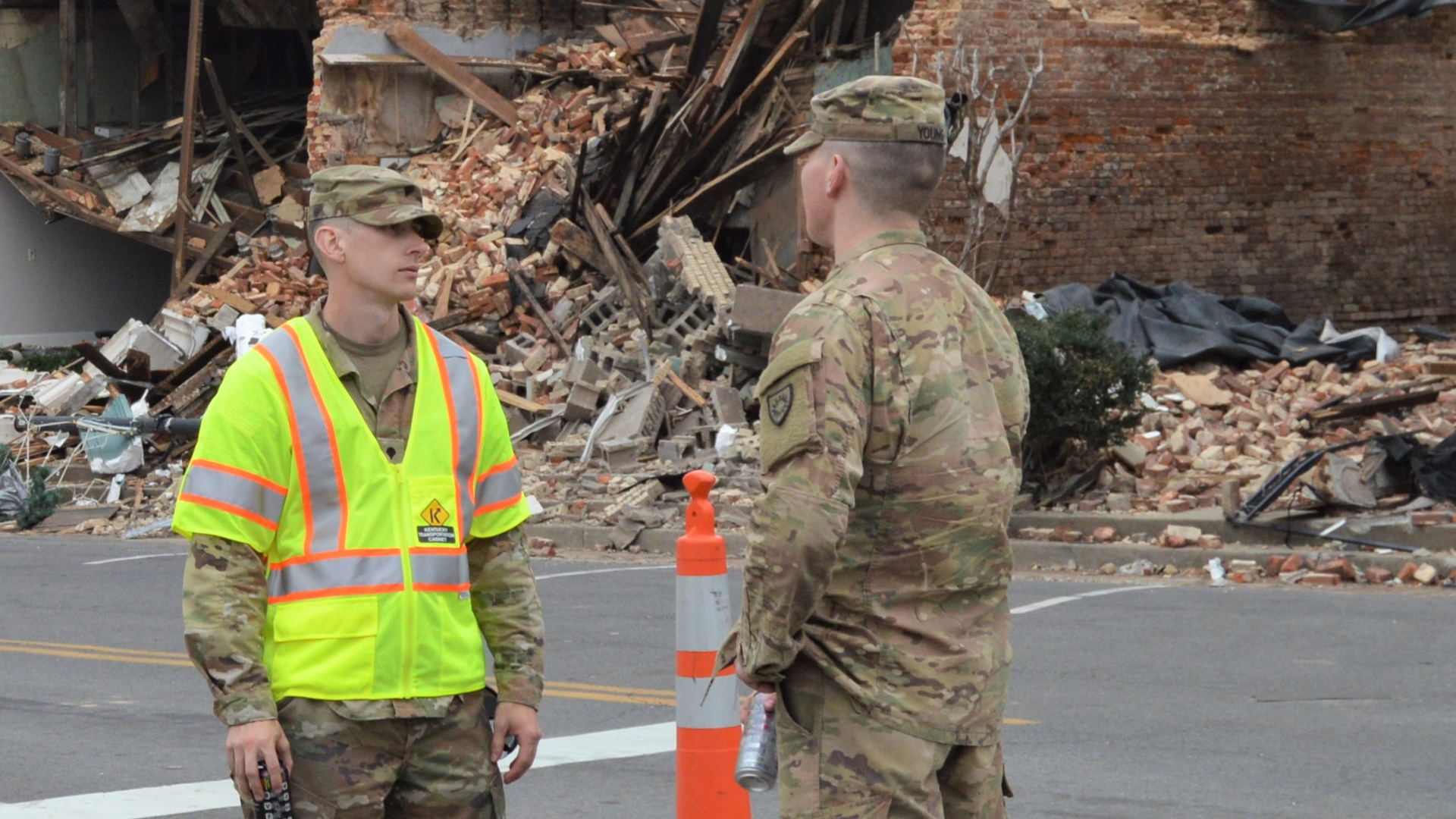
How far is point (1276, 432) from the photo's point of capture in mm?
15812

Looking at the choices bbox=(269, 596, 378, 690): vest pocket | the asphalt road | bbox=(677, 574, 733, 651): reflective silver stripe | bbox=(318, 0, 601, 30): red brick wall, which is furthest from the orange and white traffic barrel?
bbox=(318, 0, 601, 30): red brick wall

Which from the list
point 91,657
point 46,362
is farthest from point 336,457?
point 46,362

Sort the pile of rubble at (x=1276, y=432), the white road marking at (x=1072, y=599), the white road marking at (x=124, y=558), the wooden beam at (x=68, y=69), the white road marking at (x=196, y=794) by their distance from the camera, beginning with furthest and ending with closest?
the wooden beam at (x=68, y=69)
the white road marking at (x=124, y=558)
the pile of rubble at (x=1276, y=432)
the white road marking at (x=1072, y=599)
the white road marking at (x=196, y=794)

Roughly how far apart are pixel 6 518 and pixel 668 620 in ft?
35.0

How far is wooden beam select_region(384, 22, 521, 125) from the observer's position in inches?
945

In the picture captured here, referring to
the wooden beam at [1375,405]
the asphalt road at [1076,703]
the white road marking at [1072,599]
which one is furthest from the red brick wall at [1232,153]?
the asphalt road at [1076,703]

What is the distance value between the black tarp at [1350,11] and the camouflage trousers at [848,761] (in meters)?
19.3

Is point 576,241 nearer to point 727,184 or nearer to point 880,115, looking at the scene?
point 727,184

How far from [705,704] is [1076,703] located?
3.41 meters

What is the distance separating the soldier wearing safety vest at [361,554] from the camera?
133 inches

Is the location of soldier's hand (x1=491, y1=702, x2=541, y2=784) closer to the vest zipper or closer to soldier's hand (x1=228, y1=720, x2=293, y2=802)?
the vest zipper

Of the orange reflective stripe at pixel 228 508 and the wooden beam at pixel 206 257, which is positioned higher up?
the orange reflective stripe at pixel 228 508

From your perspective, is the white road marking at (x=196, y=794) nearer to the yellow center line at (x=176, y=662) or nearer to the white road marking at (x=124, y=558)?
the yellow center line at (x=176, y=662)

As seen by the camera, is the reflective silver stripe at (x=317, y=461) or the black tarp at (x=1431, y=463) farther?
the black tarp at (x=1431, y=463)
